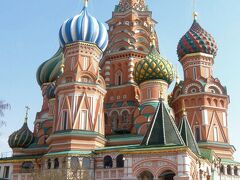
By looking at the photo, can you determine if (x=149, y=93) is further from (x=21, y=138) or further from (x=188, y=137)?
(x=21, y=138)

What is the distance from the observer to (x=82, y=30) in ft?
81.9

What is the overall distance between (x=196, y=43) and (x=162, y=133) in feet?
43.3

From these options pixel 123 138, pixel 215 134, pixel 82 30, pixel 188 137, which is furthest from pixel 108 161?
pixel 82 30

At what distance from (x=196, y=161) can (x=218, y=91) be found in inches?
422

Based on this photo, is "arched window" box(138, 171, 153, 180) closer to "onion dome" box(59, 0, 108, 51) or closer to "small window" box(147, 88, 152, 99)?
"small window" box(147, 88, 152, 99)

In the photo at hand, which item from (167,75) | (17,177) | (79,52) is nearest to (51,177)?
(17,177)

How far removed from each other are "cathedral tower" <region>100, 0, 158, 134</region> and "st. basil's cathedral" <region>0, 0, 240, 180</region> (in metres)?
0.08

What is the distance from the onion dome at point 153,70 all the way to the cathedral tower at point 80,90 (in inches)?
119

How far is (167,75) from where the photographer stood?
2586 cm

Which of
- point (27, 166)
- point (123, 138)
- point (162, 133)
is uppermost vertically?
point (123, 138)

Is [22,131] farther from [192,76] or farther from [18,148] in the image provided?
[192,76]

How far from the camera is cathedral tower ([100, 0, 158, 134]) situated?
91.2 ft

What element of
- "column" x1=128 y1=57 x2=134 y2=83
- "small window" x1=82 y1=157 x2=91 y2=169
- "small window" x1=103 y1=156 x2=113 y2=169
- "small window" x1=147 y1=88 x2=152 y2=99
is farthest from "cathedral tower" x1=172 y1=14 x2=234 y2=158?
"small window" x1=82 y1=157 x2=91 y2=169

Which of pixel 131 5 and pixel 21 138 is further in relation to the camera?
pixel 131 5
